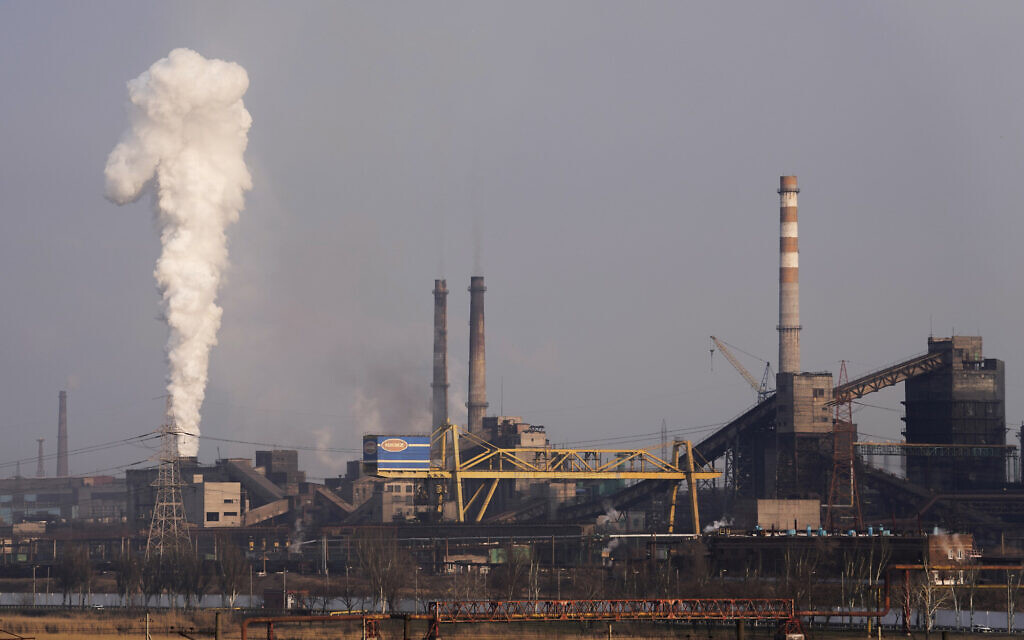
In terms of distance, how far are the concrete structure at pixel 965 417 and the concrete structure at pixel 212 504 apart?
3430 inches

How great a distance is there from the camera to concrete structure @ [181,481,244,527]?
608 feet

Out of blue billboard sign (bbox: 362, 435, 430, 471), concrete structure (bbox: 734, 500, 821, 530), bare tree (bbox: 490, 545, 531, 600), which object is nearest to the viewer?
bare tree (bbox: 490, 545, 531, 600)

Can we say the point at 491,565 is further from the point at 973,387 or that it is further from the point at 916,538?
the point at 973,387

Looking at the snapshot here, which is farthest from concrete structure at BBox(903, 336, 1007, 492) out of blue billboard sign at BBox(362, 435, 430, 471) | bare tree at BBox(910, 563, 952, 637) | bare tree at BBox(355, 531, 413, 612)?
bare tree at BBox(355, 531, 413, 612)

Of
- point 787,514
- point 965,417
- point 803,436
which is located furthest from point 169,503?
point 965,417

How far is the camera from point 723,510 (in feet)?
591

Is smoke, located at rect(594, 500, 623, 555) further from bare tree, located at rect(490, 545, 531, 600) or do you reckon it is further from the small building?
the small building

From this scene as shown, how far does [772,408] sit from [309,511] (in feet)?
222

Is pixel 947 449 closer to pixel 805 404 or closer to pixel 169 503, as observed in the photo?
pixel 805 404

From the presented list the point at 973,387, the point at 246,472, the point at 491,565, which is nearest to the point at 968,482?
the point at 973,387

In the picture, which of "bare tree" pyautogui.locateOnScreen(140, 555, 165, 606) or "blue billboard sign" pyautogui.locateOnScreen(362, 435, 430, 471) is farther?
"blue billboard sign" pyautogui.locateOnScreen(362, 435, 430, 471)

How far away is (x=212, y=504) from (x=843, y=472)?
3227 inches

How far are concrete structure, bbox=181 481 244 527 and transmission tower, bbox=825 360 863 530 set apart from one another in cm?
7883

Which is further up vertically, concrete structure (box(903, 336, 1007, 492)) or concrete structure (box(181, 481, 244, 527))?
concrete structure (box(903, 336, 1007, 492))
